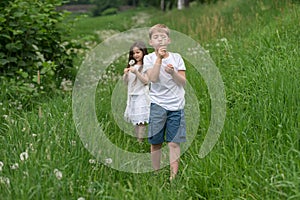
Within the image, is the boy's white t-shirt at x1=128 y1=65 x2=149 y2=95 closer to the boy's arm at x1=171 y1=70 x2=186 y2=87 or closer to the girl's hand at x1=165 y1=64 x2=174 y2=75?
the boy's arm at x1=171 y1=70 x2=186 y2=87

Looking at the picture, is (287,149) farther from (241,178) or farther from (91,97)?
(91,97)

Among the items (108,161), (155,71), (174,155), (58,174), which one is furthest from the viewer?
(174,155)

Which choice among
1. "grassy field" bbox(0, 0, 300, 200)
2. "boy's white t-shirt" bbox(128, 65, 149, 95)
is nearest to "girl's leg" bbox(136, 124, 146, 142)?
"grassy field" bbox(0, 0, 300, 200)

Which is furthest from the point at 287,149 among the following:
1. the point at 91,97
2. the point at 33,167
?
the point at 91,97

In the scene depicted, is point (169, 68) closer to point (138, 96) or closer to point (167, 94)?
point (167, 94)

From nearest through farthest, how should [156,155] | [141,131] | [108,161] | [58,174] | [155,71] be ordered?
[58,174], [108,161], [155,71], [156,155], [141,131]

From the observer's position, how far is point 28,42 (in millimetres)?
6477

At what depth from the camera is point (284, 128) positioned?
3596 millimetres

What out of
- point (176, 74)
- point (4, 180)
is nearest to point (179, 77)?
point (176, 74)

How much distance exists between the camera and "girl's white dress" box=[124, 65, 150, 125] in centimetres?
460

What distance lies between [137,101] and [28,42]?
2585mm

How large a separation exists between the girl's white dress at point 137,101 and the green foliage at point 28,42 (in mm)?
1637

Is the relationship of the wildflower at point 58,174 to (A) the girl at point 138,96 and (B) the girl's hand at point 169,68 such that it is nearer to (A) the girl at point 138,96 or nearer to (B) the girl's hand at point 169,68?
(B) the girl's hand at point 169,68

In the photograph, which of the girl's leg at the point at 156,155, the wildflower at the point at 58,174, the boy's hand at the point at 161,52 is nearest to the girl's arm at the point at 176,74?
the boy's hand at the point at 161,52
